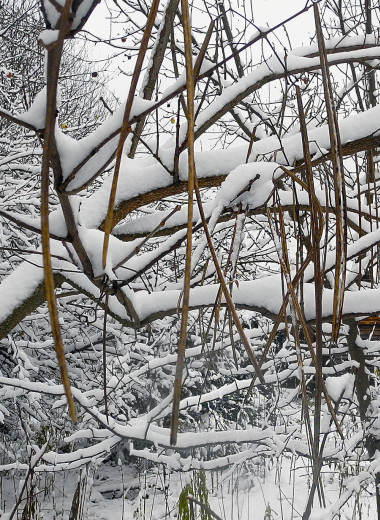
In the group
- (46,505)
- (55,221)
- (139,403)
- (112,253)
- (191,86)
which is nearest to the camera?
(191,86)

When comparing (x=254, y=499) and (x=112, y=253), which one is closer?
(x=112, y=253)

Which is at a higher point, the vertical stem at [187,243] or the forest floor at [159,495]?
the vertical stem at [187,243]

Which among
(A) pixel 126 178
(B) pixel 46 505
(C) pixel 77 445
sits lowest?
(B) pixel 46 505

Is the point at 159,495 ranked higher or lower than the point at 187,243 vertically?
lower

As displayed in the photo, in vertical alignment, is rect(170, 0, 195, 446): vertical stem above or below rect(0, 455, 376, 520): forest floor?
above

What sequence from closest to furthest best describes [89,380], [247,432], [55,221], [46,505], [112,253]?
[55,221]
[112,253]
[247,432]
[89,380]
[46,505]

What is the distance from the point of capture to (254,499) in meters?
5.24

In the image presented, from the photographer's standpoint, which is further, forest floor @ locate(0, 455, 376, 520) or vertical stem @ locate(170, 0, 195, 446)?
forest floor @ locate(0, 455, 376, 520)

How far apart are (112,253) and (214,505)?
471 centimetres

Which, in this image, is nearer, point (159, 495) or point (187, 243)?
point (187, 243)

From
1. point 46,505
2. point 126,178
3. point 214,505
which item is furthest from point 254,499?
point 126,178

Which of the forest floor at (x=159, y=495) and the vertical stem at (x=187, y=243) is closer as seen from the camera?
the vertical stem at (x=187, y=243)

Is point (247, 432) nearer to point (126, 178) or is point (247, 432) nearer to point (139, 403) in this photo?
point (126, 178)

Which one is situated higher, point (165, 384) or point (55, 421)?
point (165, 384)
